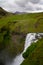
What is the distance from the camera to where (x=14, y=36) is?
277ft

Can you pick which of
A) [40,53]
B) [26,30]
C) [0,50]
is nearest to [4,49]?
[0,50]

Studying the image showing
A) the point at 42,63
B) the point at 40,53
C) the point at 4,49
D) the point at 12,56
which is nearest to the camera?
the point at 42,63

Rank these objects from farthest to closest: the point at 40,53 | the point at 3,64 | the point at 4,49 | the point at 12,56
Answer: the point at 4,49
the point at 12,56
the point at 3,64
the point at 40,53

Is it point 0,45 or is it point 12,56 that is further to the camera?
point 0,45

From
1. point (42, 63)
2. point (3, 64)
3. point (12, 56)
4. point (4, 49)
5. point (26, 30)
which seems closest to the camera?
point (42, 63)

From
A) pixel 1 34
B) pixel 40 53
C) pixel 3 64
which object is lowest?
pixel 3 64

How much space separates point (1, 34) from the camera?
268 feet

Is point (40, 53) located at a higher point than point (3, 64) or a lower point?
higher

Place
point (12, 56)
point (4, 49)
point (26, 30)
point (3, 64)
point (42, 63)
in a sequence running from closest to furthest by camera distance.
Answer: point (42, 63), point (3, 64), point (12, 56), point (4, 49), point (26, 30)

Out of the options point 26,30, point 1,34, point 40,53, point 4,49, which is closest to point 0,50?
point 4,49

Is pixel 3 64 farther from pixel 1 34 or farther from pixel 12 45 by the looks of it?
pixel 1 34

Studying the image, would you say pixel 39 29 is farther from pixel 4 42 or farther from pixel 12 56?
pixel 12 56

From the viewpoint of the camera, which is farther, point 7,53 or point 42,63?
point 7,53

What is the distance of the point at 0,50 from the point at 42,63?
40.5 metres
